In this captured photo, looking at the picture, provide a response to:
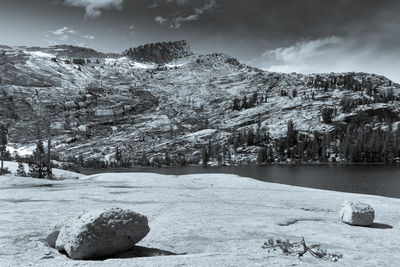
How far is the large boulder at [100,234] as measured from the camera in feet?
43.9

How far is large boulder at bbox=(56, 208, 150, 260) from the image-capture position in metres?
13.4

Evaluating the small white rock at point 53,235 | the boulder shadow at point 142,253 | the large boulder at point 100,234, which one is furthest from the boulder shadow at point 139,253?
the small white rock at point 53,235

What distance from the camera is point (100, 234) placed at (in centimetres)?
1370

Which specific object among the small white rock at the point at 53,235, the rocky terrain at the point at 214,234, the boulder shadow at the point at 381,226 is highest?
the small white rock at the point at 53,235

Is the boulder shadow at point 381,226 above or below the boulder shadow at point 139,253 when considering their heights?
below

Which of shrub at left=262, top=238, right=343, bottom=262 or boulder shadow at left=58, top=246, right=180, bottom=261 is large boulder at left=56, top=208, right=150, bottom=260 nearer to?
boulder shadow at left=58, top=246, right=180, bottom=261

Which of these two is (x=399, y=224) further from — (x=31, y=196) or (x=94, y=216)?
(x=31, y=196)

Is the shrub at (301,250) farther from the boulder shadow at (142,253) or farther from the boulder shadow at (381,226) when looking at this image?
the boulder shadow at (381,226)

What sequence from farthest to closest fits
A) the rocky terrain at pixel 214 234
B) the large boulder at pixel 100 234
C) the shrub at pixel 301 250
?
the shrub at pixel 301 250 → the large boulder at pixel 100 234 → the rocky terrain at pixel 214 234

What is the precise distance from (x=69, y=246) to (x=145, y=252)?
3.42 m

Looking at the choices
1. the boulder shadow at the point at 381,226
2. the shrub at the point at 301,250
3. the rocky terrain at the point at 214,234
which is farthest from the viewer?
the boulder shadow at the point at 381,226

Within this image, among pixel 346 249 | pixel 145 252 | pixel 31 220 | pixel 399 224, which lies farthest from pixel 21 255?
pixel 399 224

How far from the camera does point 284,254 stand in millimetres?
13797

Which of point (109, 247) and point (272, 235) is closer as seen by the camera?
point (109, 247)
